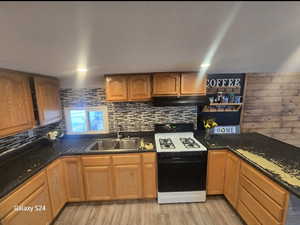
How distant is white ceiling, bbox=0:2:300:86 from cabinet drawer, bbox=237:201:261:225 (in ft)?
6.10

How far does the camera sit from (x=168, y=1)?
58 cm

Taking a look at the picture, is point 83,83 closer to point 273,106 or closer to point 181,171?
point 181,171

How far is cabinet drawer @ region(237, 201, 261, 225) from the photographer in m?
1.64

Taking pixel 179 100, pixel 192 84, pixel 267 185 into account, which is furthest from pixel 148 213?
pixel 192 84

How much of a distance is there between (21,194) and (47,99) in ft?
4.45

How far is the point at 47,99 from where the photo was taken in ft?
7.31

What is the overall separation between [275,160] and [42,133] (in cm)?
354

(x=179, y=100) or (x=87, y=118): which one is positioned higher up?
(x=179, y=100)

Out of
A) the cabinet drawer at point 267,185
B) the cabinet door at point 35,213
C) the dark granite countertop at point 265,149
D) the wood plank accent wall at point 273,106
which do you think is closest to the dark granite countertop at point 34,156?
the cabinet door at point 35,213

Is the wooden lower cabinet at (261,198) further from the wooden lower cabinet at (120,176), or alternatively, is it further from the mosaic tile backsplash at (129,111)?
the mosaic tile backsplash at (129,111)

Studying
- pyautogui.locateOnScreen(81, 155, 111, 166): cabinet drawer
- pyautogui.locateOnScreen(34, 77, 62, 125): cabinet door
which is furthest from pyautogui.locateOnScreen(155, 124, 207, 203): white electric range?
pyautogui.locateOnScreen(34, 77, 62, 125): cabinet door

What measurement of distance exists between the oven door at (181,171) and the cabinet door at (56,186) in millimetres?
1463

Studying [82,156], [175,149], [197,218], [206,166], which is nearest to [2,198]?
[82,156]

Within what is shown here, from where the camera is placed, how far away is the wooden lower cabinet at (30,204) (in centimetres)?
128
